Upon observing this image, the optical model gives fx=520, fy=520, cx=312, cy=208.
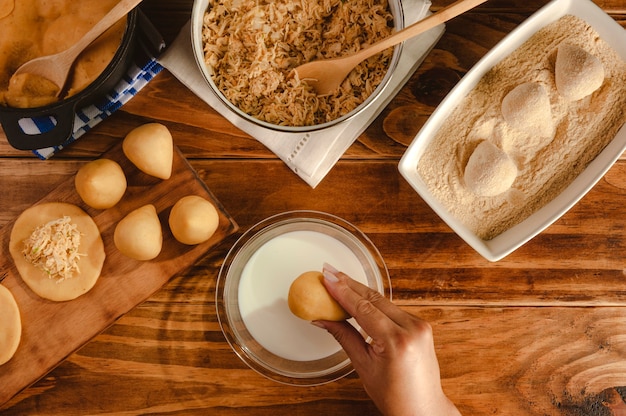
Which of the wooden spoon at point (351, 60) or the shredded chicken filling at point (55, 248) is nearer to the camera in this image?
the wooden spoon at point (351, 60)

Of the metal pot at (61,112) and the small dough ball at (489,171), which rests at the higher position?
the metal pot at (61,112)

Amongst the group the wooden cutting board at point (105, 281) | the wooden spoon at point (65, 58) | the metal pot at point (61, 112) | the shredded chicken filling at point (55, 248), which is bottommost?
the wooden cutting board at point (105, 281)

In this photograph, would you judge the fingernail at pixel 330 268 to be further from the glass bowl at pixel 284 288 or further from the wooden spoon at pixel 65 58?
the wooden spoon at pixel 65 58

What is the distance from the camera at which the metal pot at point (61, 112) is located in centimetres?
69

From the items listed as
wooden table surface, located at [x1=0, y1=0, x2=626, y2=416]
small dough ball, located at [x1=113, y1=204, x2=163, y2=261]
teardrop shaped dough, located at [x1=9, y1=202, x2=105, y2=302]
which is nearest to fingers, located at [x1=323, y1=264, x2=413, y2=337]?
wooden table surface, located at [x1=0, y1=0, x2=626, y2=416]

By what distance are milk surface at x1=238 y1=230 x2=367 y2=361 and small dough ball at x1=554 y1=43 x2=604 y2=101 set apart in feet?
1.47

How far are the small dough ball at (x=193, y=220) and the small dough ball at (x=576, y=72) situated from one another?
0.56 meters

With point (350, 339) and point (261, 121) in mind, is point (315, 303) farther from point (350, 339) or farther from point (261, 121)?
point (261, 121)

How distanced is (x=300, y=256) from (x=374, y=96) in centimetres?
29

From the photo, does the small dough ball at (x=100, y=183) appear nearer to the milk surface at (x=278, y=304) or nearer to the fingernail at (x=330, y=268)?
the milk surface at (x=278, y=304)

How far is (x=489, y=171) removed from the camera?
0.75 meters

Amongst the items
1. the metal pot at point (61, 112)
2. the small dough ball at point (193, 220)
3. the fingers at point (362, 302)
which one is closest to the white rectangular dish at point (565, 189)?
the fingers at point (362, 302)

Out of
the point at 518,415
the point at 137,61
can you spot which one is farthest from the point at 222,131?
the point at 518,415

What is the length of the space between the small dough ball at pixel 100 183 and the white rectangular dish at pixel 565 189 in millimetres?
435
